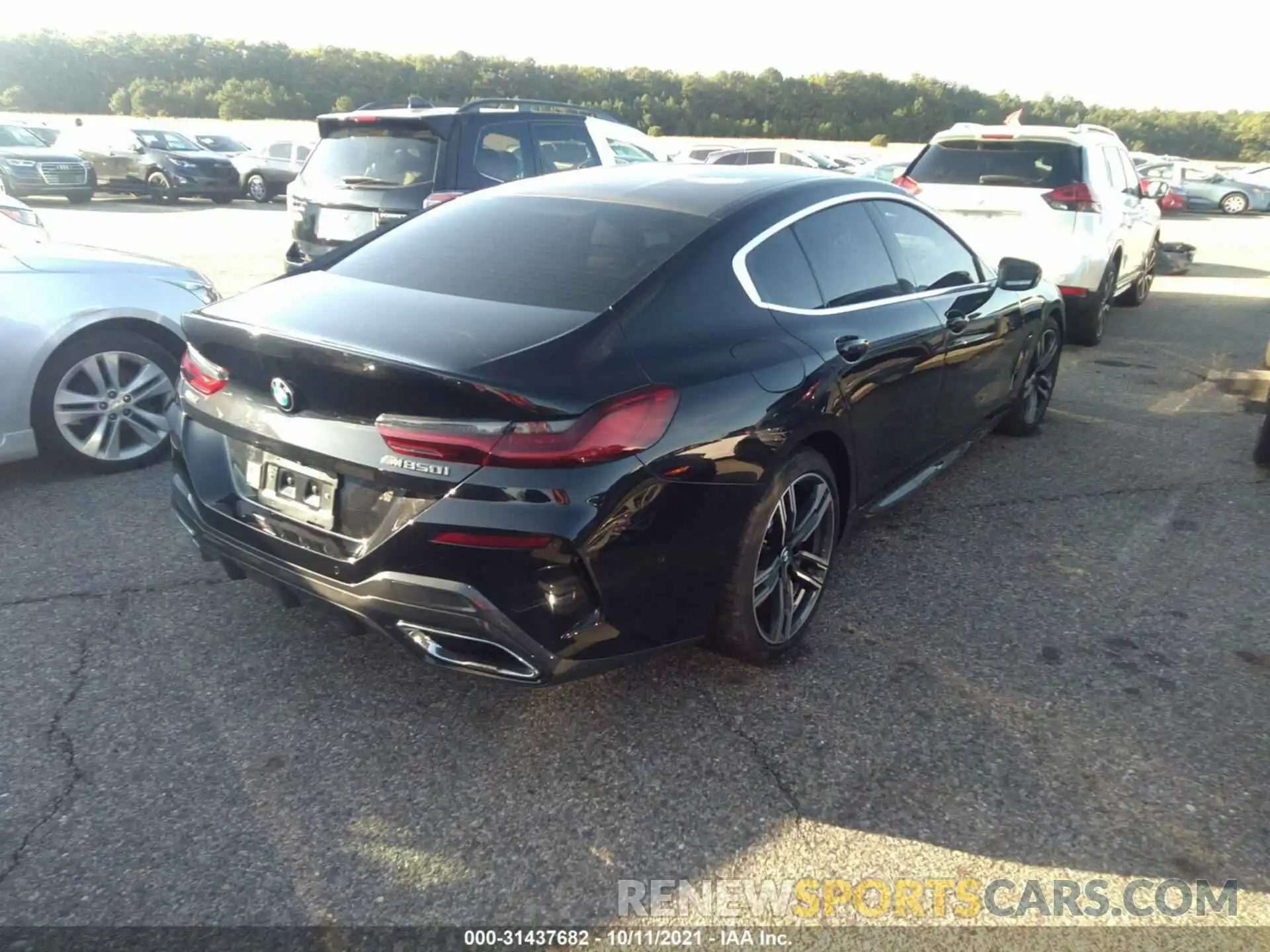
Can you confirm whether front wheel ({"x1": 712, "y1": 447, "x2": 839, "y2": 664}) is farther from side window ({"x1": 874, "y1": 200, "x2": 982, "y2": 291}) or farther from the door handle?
side window ({"x1": 874, "y1": 200, "x2": 982, "y2": 291})

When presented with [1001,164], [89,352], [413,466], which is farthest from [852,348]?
[1001,164]

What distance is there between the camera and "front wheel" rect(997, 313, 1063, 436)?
5801 millimetres

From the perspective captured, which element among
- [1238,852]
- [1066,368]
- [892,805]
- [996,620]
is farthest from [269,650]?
[1066,368]

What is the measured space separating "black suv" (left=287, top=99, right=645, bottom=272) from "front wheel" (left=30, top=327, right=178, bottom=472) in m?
2.15

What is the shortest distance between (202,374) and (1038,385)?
4.83 metres

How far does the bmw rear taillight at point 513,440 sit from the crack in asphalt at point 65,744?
4.33 ft

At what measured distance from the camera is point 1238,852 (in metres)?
2.63

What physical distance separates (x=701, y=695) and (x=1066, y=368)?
5.99 m

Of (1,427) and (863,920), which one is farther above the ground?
(1,427)

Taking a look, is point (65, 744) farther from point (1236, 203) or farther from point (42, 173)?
point (1236, 203)

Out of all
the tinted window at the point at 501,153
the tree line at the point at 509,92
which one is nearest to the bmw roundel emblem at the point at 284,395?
the tinted window at the point at 501,153

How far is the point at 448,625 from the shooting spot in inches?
103

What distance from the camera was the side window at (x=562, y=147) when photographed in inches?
318

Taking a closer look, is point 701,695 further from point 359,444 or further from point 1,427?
point 1,427
